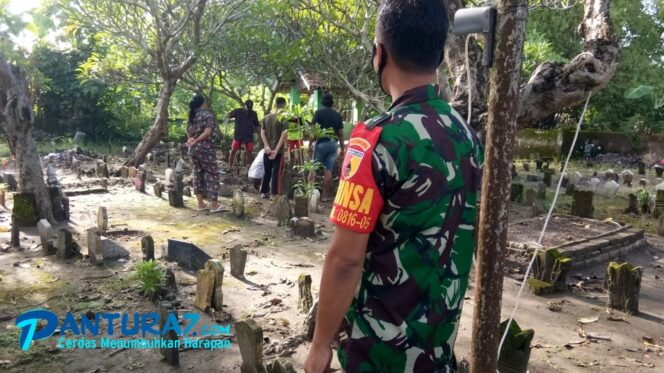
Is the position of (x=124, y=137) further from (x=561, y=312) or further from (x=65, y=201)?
(x=561, y=312)

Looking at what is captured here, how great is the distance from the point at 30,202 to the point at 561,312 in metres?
6.56

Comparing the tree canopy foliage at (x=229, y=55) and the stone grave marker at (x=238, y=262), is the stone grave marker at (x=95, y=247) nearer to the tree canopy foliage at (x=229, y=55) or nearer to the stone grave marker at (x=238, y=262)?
the stone grave marker at (x=238, y=262)

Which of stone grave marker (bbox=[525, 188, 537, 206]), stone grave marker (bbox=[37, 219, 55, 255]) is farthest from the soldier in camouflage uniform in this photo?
stone grave marker (bbox=[525, 188, 537, 206])

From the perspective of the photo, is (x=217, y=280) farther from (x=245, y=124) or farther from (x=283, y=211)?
(x=245, y=124)

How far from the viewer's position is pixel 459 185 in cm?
162

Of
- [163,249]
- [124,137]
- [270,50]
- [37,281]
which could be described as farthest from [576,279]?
[124,137]

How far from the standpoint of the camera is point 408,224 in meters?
1.53

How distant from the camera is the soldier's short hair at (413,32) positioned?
1559mm

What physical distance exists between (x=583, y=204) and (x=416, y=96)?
755cm

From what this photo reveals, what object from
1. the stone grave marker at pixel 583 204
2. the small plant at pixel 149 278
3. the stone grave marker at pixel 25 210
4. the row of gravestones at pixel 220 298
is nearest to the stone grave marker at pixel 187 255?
the row of gravestones at pixel 220 298

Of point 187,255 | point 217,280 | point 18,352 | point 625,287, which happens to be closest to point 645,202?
point 625,287

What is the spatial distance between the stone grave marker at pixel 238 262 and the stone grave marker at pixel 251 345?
1988mm

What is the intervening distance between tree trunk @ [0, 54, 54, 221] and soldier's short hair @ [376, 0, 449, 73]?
6.52m

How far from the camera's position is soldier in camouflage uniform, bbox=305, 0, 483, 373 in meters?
1.50
